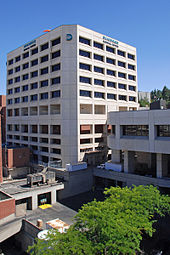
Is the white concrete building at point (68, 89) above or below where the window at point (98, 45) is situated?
below

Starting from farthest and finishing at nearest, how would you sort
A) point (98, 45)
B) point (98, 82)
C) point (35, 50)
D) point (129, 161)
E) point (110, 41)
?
point (35, 50), point (110, 41), point (98, 45), point (98, 82), point (129, 161)

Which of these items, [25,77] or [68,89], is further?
[25,77]

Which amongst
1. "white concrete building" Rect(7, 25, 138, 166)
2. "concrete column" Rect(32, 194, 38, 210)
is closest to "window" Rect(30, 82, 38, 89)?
"white concrete building" Rect(7, 25, 138, 166)

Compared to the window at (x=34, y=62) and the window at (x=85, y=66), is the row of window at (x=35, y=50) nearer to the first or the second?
the window at (x=34, y=62)

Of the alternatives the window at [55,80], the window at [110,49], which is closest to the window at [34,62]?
the window at [55,80]

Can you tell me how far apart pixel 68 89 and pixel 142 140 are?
19544mm

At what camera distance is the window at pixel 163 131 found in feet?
118

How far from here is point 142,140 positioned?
37.8 m

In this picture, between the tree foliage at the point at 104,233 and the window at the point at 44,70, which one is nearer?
the tree foliage at the point at 104,233

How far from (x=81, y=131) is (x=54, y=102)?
9.10 meters

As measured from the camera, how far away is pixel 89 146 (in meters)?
49.3

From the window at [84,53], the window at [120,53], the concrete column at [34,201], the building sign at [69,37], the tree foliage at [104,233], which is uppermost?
the window at [120,53]

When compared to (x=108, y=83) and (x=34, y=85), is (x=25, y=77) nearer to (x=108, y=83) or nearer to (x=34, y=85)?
(x=34, y=85)

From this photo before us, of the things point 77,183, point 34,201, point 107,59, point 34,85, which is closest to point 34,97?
point 34,85
